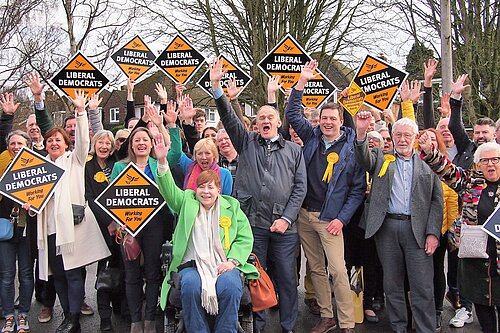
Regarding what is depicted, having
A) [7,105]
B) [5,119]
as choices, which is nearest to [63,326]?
[5,119]

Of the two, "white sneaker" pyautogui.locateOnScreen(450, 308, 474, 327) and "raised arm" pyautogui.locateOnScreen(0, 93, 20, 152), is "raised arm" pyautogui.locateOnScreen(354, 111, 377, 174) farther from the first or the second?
"raised arm" pyautogui.locateOnScreen(0, 93, 20, 152)

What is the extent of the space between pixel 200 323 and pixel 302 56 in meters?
4.52

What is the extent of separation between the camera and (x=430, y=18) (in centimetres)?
1547

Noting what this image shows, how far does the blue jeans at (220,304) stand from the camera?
13.6ft

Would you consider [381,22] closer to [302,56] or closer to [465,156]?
[302,56]

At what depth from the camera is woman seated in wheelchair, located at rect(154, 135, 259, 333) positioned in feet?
13.6

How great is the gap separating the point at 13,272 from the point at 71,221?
905 mm

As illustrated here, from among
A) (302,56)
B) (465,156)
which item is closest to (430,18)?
(302,56)

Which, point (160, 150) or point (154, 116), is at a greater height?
point (154, 116)

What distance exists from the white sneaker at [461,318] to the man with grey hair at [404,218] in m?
0.82

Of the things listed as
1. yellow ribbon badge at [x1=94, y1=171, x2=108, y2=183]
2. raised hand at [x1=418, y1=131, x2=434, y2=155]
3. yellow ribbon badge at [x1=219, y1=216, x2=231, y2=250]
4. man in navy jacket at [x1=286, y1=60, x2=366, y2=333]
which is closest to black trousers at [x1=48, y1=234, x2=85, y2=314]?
yellow ribbon badge at [x1=94, y1=171, x2=108, y2=183]

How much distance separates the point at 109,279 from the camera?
16.8ft

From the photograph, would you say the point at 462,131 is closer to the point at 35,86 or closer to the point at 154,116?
the point at 154,116

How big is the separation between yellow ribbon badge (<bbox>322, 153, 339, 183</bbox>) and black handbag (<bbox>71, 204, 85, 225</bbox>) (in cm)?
250
